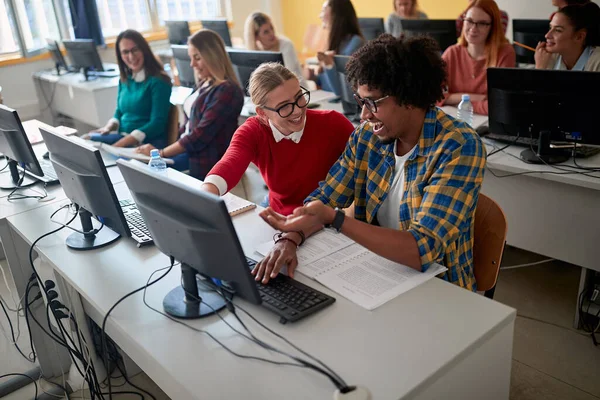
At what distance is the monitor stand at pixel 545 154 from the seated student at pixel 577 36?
643 millimetres

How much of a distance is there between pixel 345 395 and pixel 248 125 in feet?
3.93

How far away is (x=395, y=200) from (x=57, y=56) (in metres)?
4.66

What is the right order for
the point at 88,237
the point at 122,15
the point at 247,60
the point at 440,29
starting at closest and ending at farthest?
the point at 88,237 < the point at 247,60 < the point at 440,29 < the point at 122,15

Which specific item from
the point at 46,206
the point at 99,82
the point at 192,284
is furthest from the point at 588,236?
the point at 99,82

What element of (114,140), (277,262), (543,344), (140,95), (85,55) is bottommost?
(543,344)

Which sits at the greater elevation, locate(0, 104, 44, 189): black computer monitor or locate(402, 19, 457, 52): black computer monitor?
locate(402, 19, 457, 52): black computer monitor

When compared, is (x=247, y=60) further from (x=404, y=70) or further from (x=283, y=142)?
(x=404, y=70)

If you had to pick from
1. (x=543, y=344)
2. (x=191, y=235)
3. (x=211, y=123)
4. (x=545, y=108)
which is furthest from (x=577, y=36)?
(x=191, y=235)

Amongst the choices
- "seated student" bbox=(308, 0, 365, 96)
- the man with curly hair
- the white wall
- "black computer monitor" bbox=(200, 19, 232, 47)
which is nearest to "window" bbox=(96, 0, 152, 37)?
the white wall

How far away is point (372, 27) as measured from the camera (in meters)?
4.80

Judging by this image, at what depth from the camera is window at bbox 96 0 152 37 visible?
20.1ft

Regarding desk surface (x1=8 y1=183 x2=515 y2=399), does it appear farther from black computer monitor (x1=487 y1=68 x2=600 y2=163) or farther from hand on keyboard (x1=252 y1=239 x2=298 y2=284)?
black computer monitor (x1=487 y1=68 x2=600 y2=163)

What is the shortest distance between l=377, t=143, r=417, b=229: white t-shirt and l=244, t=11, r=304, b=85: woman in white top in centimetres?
259

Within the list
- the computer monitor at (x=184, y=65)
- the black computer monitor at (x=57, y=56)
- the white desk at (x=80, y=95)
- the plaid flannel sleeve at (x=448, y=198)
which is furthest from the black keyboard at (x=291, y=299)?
the black computer monitor at (x=57, y=56)
